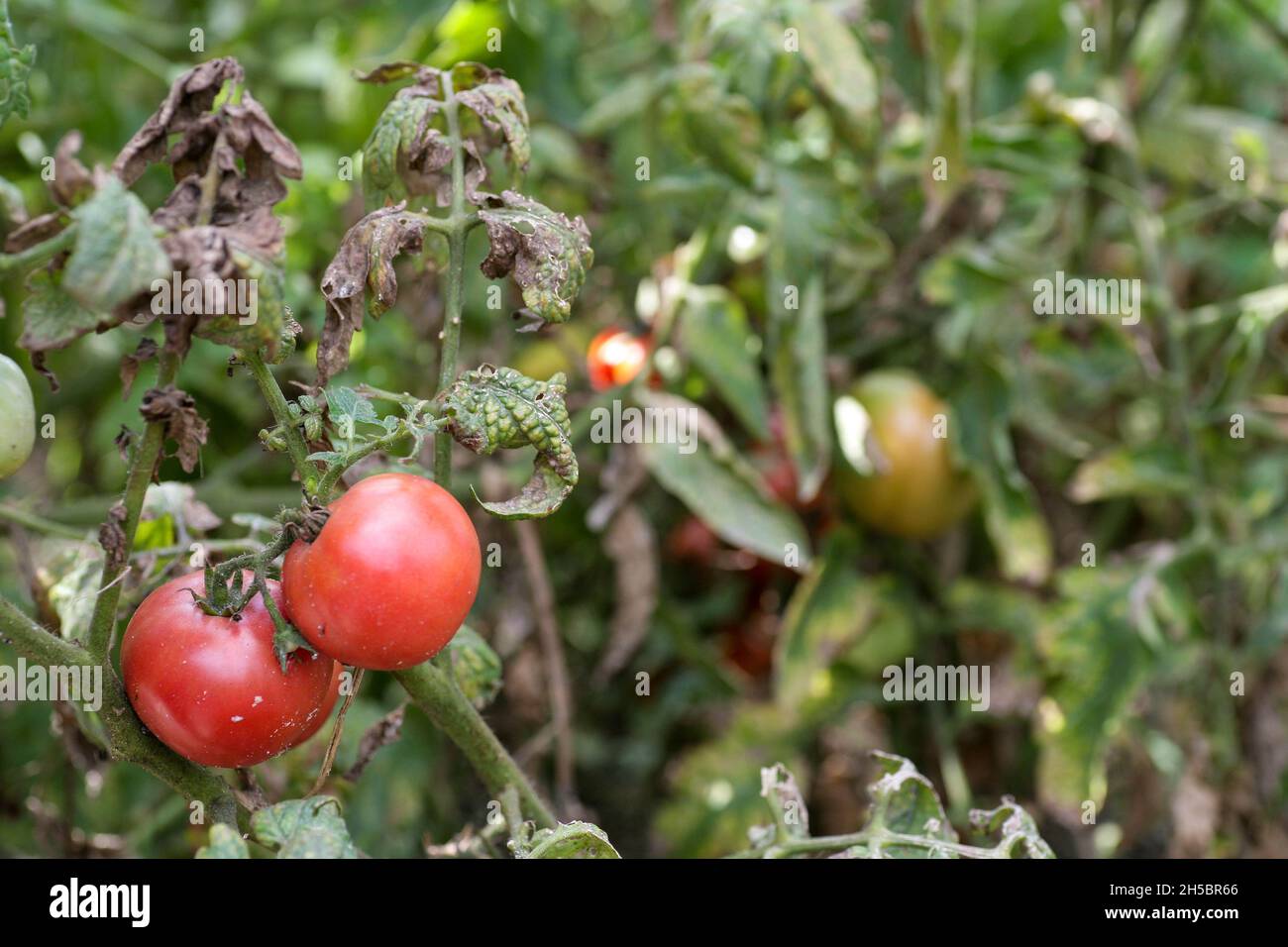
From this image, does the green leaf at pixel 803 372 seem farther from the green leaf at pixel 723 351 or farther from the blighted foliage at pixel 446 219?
the blighted foliage at pixel 446 219

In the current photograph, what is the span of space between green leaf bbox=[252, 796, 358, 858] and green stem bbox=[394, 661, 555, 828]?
0.07m

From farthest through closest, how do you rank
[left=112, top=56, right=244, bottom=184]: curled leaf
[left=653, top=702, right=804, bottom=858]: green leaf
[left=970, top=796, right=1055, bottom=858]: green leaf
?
[left=653, top=702, right=804, bottom=858]: green leaf, [left=970, top=796, right=1055, bottom=858]: green leaf, [left=112, top=56, right=244, bottom=184]: curled leaf

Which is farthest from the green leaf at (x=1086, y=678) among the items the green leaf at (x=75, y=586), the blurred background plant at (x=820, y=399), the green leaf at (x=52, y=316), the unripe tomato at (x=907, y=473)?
the green leaf at (x=52, y=316)

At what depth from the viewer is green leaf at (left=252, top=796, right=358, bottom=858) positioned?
1.77 ft

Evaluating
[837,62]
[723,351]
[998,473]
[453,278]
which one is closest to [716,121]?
[837,62]

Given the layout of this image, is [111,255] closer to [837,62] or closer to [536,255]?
[536,255]

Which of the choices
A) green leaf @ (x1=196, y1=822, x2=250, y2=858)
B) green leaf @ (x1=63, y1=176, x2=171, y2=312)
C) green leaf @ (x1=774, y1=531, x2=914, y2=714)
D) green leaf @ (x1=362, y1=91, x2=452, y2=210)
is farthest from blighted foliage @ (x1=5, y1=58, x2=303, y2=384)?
green leaf @ (x1=774, y1=531, x2=914, y2=714)

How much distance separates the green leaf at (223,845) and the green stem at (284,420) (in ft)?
0.51

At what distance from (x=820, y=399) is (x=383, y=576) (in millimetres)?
725

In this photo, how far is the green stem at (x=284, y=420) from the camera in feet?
1.78

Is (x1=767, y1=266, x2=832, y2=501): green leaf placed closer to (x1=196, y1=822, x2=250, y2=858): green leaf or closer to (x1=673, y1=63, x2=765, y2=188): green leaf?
(x1=673, y1=63, x2=765, y2=188): green leaf

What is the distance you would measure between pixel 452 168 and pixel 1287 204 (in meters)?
1.15

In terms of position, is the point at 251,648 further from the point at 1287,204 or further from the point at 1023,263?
the point at 1287,204

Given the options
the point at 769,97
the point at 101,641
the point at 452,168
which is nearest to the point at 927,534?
the point at 769,97
